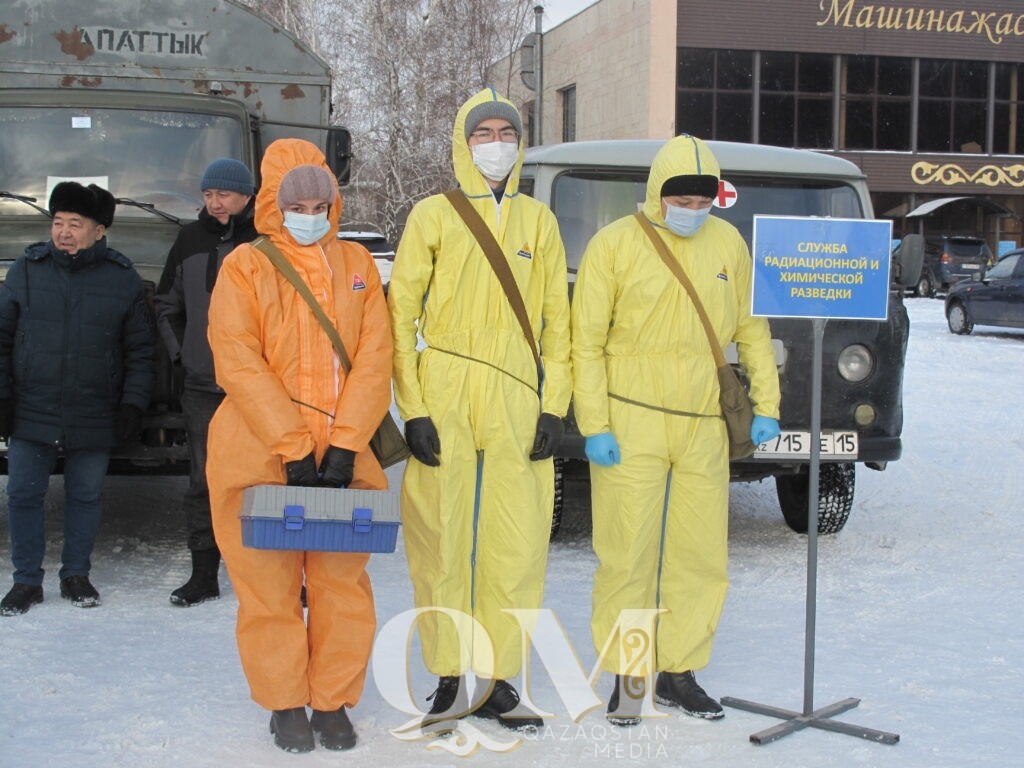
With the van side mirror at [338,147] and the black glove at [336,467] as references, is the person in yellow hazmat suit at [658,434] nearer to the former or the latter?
the black glove at [336,467]

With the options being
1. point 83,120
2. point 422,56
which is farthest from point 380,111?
point 83,120

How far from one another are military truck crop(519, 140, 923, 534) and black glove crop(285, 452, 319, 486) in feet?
8.10

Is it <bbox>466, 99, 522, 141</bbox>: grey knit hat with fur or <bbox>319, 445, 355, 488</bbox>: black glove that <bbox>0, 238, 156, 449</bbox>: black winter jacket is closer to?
<bbox>319, 445, 355, 488</bbox>: black glove

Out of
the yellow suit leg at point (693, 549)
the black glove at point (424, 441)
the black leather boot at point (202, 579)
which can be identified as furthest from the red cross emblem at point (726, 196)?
the black glove at point (424, 441)

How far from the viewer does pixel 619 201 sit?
679cm

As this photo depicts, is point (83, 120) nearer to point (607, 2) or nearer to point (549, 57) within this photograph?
point (607, 2)

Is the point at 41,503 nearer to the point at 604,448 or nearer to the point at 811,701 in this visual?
the point at 604,448

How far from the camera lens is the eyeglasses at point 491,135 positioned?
164 inches

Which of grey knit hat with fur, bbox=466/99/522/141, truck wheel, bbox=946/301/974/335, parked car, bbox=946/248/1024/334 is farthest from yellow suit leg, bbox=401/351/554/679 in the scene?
truck wheel, bbox=946/301/974/335

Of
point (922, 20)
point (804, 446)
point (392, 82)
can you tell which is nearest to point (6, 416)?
point (804, 446)

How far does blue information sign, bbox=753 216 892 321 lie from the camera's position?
4.28 m

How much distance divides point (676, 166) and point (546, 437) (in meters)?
1.03

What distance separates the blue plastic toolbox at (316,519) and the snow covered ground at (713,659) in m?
0.68

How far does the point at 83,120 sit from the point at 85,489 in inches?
92.6
